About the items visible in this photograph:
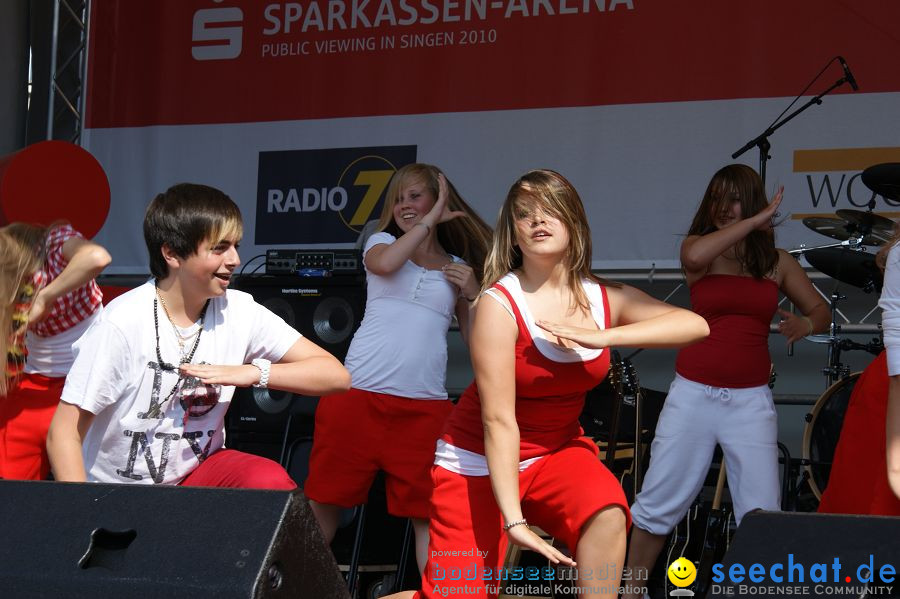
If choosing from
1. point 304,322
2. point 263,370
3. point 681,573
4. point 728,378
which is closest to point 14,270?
point 263,370

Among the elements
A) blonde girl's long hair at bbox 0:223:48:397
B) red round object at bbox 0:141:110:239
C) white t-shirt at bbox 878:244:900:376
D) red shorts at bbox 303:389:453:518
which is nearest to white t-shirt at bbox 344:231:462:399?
Result: red shorts at bbox 303:389:453:518

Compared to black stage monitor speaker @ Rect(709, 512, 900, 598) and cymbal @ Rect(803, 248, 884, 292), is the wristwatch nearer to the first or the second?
black stage monitor speaker @ Rect(709, 512, 900, 598)

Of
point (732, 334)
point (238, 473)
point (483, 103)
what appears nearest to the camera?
point (238, 473)

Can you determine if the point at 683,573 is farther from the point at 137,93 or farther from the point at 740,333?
the point at 137,93

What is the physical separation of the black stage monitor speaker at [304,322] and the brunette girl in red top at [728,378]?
1482 mm

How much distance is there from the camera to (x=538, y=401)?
289 cm

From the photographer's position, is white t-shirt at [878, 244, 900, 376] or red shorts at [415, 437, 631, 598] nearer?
white t-shirt at [878, 244, 900, 376]

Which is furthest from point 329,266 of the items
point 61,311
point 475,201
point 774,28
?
point 774,28

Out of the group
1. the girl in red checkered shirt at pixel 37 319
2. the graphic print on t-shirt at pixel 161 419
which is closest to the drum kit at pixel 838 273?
the graphic print on t-shirt at pixel 161 419

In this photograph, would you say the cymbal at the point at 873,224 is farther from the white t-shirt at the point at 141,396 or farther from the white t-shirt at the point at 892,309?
the white t-shirt at the point at 141,396

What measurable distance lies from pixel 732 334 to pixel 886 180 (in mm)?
789

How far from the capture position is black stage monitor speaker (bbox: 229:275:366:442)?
4.81 m

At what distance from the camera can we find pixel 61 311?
11.2 feet

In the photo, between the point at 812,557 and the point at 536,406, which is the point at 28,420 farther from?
the point at 812,557
